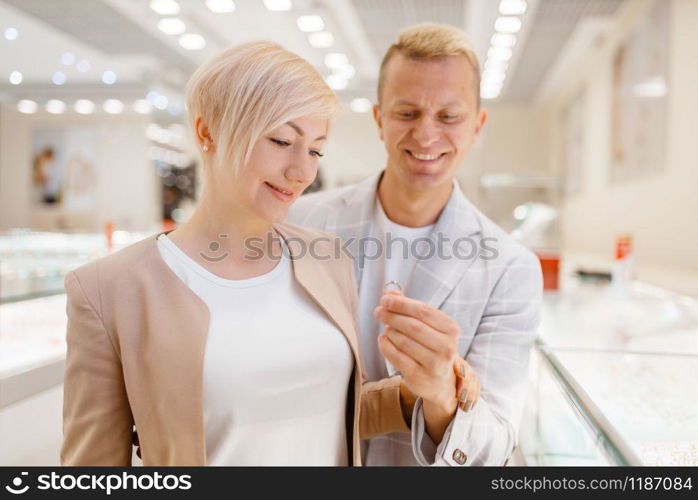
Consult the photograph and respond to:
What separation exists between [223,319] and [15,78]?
78 cm

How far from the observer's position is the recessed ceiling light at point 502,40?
3025 millimetres

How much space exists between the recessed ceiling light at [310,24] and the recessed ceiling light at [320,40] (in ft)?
0.13

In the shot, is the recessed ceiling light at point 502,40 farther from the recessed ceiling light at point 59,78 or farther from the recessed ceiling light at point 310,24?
the recessed ceiling light at point 59,78

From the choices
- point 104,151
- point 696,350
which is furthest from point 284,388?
point 104,151

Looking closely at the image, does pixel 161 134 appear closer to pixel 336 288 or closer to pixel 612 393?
pixel 336 288

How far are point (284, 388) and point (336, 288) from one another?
138 mm

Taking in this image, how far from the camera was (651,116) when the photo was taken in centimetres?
411

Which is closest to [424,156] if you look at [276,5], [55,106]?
[55,106]

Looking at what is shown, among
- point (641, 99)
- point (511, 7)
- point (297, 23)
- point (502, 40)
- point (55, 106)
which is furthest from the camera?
point (641, 99)

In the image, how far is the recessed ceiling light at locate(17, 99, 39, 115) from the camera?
1.12 metres

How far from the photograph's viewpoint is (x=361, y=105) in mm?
1110

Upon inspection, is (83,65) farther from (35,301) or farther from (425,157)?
(425,157)

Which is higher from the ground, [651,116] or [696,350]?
[651,116]
